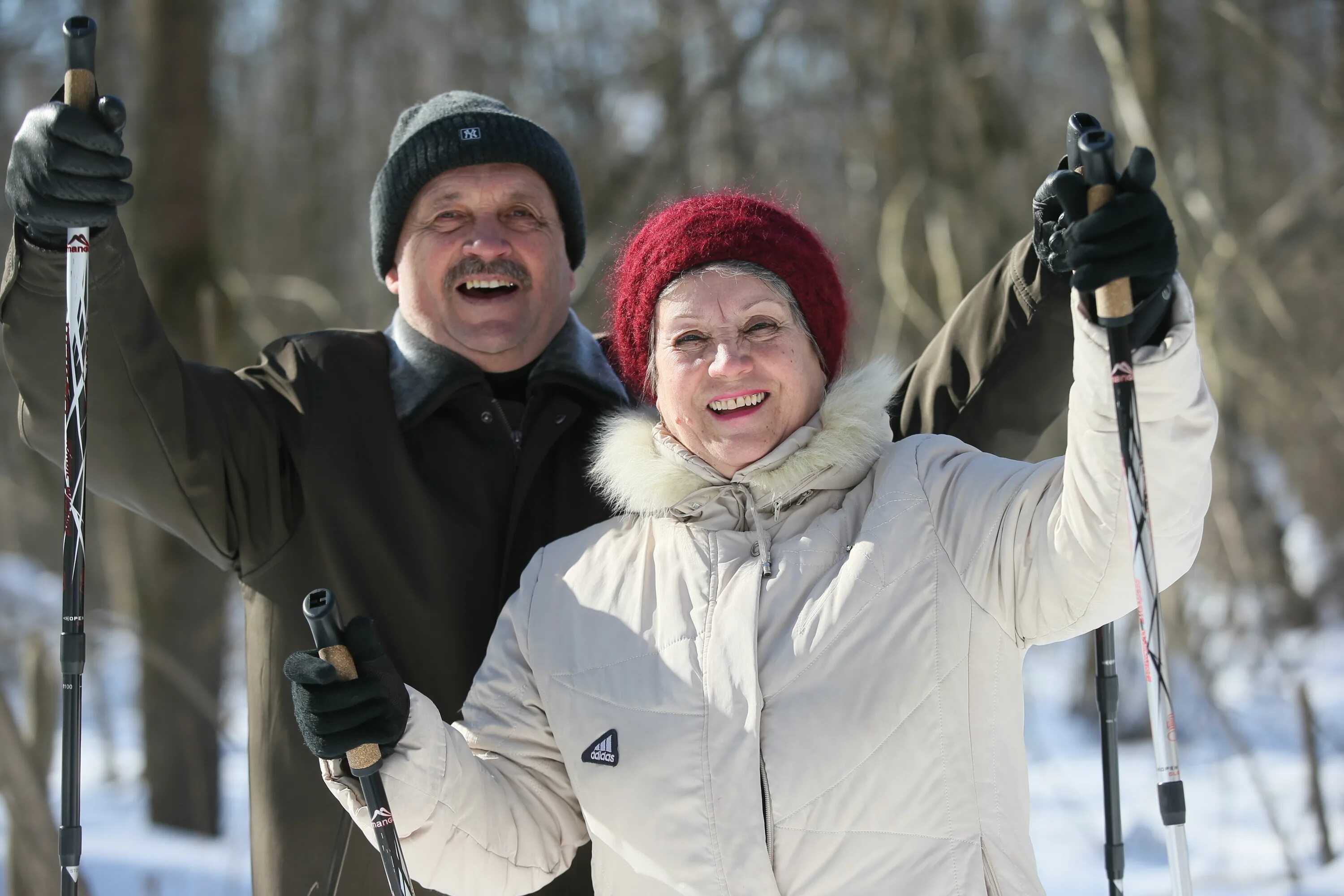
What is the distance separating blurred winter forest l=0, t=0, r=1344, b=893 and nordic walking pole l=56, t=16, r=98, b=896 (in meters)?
1.28

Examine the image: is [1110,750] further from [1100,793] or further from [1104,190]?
[1100,793]

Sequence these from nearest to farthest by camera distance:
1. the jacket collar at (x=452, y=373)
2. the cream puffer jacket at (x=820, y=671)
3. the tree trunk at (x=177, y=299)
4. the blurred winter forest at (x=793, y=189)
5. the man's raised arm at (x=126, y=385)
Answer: the cream puffer jacket at (x=820, y=671) → the man's raised arm at (x=126, y=385) → the jacket collar at (x=452, y=373) → the blurred winter forest at (x=793, y=189) → the tree trunk at (x=177, y=299)

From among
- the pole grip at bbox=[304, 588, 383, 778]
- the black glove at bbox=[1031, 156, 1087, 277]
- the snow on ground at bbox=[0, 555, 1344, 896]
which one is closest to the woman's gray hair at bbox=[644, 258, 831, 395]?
the black glove at bbox=[1031, 156, 1087, 277]

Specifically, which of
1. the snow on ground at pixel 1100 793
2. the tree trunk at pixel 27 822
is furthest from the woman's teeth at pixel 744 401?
the snow on ground at pixel 1100 793

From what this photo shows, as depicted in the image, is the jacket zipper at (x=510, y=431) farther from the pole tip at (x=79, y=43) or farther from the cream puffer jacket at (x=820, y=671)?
the pole tip at (x=79, y=43)

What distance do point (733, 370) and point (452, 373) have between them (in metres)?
0.85

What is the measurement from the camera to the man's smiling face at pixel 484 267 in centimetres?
274

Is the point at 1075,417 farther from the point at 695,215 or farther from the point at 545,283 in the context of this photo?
the point at 545,283

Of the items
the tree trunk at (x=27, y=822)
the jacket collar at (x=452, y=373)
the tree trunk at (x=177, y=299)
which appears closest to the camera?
the jacket collar at (x=452, y=373)

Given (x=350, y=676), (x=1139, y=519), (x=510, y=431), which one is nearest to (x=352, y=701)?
(x=350, y=676)

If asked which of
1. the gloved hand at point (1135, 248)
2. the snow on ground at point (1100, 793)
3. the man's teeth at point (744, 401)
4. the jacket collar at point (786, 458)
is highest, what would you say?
the gloved hand at point (1135, 248)

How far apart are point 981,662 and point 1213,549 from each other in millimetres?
7543

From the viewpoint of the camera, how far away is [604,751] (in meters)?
1.92

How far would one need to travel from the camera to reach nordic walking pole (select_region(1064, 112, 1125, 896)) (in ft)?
7.30
